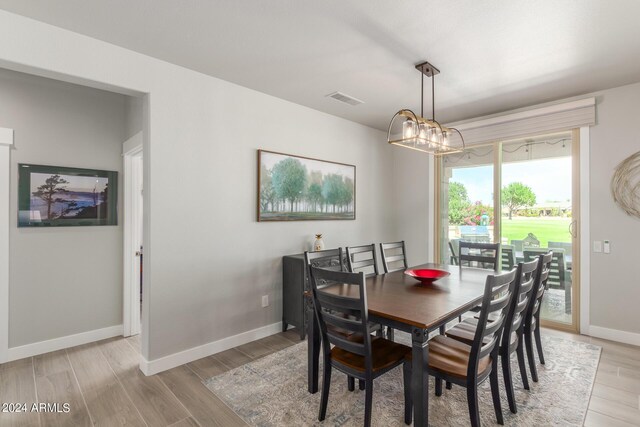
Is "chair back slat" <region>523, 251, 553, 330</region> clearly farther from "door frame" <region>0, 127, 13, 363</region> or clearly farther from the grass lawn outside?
"door frame" <region>0, 127, 13, 363</region>

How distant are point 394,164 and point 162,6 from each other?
3.94 meters

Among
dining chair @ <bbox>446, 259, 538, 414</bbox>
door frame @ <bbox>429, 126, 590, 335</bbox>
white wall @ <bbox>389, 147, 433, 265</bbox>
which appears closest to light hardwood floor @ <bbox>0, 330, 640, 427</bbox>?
door frame @ <bbox>429, 126, 590, 335</bbox>

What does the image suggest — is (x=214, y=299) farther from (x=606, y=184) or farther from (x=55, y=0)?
(x=606, y=184)

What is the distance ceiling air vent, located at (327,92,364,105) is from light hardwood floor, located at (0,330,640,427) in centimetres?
270

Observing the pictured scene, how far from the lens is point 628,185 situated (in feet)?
10.7

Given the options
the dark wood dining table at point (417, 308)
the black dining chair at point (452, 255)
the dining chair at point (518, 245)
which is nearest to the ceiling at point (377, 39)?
the dining chair at point (518, 245)

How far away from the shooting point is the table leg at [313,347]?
230cm

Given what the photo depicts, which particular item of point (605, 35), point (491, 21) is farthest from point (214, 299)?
point (605, 35)

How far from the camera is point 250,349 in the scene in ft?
10.4

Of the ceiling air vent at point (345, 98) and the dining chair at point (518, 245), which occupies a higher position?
the ceiling air vent at point (345, 98)

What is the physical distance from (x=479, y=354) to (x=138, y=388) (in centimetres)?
243

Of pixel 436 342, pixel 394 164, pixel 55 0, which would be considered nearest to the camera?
pixel 55 0

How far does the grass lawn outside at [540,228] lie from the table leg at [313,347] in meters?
3.10

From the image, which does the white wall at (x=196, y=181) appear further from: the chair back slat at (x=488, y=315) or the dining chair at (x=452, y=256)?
the chair back slat at (x=488, y=315)
